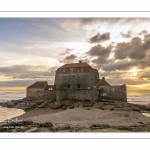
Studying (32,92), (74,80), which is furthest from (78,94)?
(32,92)

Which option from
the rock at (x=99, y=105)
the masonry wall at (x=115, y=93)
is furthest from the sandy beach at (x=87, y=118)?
the masonry wall at (x=115, y=93)

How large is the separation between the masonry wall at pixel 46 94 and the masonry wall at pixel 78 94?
0.86m

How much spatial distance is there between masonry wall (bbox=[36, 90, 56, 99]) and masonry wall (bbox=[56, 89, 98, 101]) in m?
0.86

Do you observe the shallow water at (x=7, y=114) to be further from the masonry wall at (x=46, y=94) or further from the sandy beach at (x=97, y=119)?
the masonry wall at (x=46, y=94)

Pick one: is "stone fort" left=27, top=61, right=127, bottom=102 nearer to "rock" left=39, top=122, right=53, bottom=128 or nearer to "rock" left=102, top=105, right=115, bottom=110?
"rock" left=102, top=105, right=115, bottom=110

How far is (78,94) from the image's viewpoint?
13852 millimetres

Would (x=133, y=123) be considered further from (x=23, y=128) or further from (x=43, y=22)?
(x=43, y=22)

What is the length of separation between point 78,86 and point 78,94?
6.74ft

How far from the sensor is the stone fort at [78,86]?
535 inches

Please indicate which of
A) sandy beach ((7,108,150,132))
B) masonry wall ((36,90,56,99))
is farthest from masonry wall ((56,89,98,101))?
sandy beach ((7,108,150,132))
